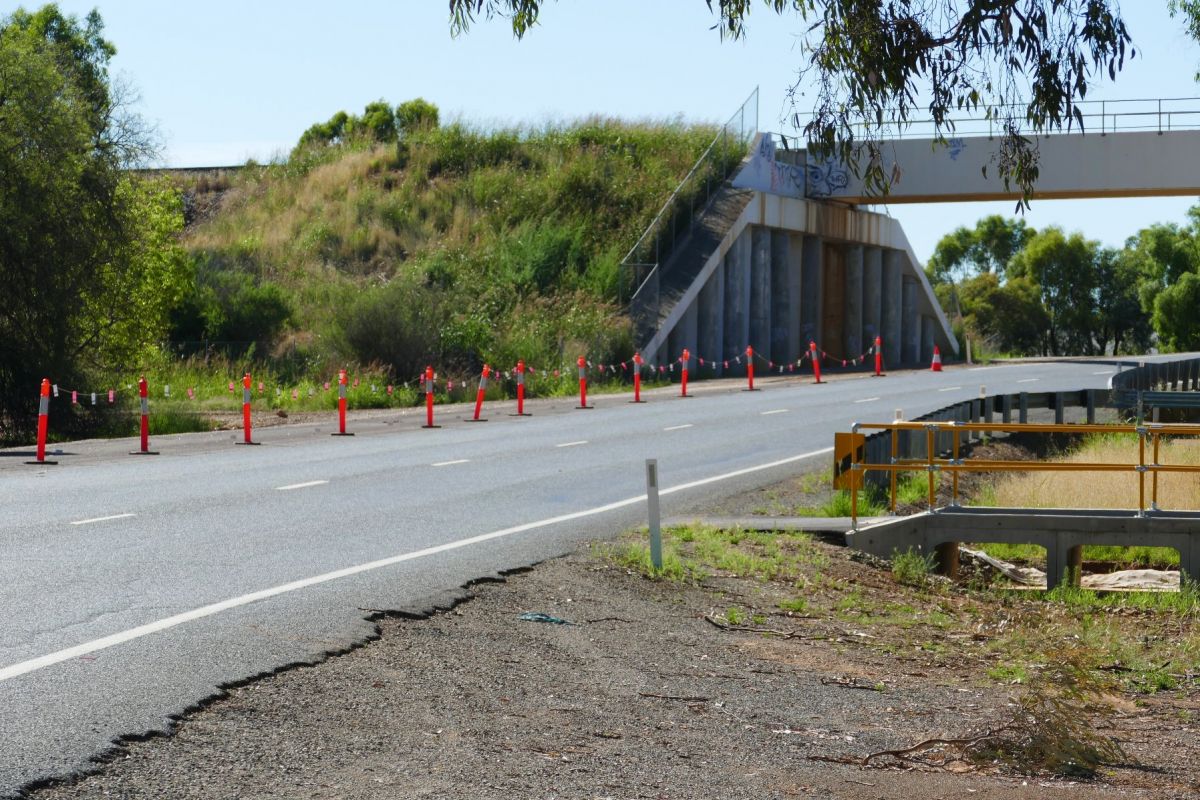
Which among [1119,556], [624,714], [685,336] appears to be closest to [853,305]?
[685,336]

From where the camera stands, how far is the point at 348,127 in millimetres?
82062

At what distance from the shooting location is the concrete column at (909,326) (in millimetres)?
59094

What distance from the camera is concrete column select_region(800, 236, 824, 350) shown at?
175 feet

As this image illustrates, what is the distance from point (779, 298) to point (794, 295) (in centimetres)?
99

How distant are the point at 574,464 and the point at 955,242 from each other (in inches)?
3796

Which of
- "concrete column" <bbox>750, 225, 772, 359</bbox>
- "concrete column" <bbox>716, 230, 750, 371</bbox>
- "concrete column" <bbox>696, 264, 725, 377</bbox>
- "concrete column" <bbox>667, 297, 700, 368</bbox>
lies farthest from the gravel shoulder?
"concrete column" <bbox>750, 225, 772, 359</bbox>

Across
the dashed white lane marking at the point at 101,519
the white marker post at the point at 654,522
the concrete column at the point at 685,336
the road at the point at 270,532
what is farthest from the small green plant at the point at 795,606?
the concrete column at the point at 685,336

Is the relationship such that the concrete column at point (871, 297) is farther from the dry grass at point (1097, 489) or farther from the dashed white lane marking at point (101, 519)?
the dashed white lane marking at point (101, 519)

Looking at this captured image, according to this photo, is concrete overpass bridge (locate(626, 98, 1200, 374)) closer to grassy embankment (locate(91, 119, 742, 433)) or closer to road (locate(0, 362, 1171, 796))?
grassy embankment (locate(91, 119, 742, 433))

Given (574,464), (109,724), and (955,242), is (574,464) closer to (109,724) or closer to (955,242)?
(109,724)

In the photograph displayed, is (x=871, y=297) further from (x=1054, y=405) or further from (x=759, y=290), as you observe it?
(x=1054, y=405)

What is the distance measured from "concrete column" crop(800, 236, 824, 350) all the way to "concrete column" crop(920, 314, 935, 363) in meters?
8.22

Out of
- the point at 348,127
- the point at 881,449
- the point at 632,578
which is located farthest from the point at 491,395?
the point at 348,127

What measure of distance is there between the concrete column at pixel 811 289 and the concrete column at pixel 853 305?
278 centimetres
